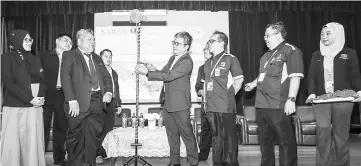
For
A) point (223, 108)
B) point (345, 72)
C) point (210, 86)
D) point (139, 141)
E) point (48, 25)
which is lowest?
point (139, 141)

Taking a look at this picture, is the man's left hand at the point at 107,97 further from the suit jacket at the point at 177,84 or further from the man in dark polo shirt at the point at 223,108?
the man in dark polo shirt at the point at 223,108

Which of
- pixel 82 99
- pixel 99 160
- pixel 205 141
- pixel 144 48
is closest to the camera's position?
pixel 82 99

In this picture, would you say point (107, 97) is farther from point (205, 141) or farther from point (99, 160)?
point (205, 141)

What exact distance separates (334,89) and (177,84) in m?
1.48

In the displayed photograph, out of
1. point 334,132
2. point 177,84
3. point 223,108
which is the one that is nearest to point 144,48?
point 177,84

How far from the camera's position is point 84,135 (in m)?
3.35

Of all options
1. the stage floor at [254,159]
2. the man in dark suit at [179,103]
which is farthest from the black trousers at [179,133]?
the stage floor at [254,159]

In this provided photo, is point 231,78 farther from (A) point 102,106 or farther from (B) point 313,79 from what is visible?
(A) point 102,106

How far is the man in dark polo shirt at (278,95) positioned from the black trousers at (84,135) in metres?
1.48

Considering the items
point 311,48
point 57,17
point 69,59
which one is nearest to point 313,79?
point 69,59

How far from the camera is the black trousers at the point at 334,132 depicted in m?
3.28

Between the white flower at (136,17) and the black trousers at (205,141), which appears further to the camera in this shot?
the black trousers at (205,141)

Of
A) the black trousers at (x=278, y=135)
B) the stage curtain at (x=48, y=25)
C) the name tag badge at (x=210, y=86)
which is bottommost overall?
the black trousers at (x=278, y=135)

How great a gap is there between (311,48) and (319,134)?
516cm
